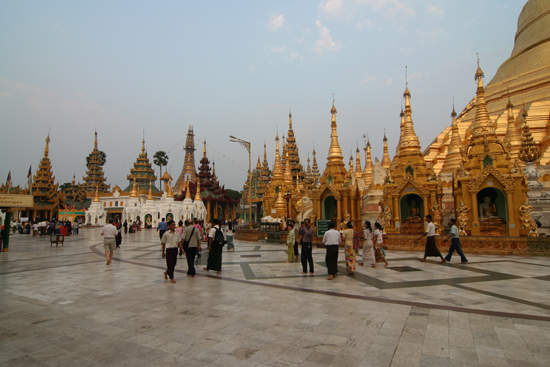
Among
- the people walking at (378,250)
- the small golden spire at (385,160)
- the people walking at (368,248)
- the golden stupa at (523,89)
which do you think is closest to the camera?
the people walking at (368,248)

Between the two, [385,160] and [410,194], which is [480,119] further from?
[385,160]

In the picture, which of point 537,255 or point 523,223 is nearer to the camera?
point 537,255

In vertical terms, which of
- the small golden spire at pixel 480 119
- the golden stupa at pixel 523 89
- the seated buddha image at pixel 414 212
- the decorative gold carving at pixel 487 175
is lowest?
the seated buddha image at pixel 414 212

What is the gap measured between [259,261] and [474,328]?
25.8 feet

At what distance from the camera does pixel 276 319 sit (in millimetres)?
5289

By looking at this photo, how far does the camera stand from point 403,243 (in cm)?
1545

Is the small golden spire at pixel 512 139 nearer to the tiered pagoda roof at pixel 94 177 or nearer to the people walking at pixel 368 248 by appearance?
the people walking at pixel 368 248

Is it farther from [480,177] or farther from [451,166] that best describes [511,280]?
[451,166]

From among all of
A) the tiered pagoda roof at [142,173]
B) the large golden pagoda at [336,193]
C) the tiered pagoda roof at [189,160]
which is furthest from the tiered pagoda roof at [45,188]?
the large golden pagoda at [336,193]

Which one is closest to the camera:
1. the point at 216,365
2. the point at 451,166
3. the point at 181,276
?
the point at 216,365

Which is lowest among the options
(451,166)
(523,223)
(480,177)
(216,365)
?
(216,365)

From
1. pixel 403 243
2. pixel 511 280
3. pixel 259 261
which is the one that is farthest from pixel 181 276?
pixel 403 243

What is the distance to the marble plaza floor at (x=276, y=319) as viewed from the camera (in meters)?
3.96

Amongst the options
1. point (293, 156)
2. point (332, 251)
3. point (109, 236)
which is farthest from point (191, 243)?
point (293, 156)
